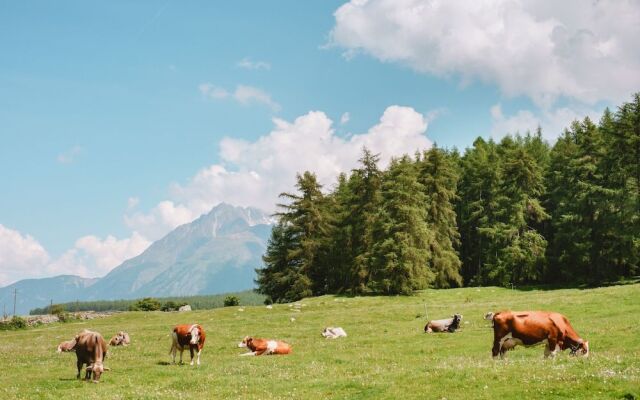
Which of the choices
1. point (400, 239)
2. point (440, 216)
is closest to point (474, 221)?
point (440, 216)

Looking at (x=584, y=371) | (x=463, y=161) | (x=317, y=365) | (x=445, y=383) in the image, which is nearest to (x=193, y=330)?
(x=317, y=365)

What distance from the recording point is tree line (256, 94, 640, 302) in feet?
219

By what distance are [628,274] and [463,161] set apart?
33041mm

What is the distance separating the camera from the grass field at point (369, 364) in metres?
14.4

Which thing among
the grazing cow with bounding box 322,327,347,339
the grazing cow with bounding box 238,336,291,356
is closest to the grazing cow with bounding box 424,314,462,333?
the grazing cow with bounding box 322,327,347,339

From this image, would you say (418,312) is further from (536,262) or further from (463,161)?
(463,161)

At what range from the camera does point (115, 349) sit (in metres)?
33.7

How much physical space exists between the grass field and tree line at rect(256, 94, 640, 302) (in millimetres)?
22208

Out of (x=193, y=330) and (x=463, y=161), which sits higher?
(x=463, y=161)

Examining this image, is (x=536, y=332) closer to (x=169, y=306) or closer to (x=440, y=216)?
(x=440, y=216)

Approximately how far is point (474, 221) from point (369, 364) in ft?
231

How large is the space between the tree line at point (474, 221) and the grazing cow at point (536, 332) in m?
46.7

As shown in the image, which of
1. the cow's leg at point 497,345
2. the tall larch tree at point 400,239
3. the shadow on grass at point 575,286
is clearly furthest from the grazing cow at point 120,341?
the shadow on grass at point 575,286

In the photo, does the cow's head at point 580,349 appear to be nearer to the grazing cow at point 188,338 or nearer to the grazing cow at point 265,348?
the grazing cow at point 265,348
